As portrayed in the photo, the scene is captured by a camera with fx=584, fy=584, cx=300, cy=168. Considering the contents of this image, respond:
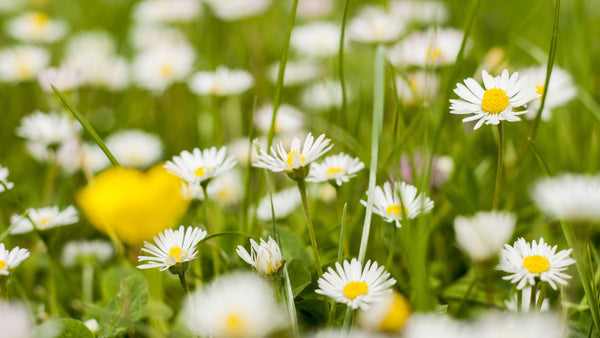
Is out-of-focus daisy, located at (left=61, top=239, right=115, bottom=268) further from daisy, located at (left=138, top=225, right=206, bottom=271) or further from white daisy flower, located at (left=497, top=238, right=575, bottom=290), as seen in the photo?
white daisy flower, located at (left=497, top=238, right=575, bottom=290)

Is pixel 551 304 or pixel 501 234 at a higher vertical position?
pixel 501 234

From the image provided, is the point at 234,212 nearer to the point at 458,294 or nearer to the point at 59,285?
the point at 59,285

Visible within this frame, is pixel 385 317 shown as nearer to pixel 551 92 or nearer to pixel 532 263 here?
pixel 532 263

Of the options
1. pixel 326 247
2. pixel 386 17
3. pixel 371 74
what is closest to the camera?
pixel 326 247

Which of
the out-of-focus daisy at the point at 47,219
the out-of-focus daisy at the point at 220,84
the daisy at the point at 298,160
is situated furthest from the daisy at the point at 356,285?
the out-of-focus daisy at the point at 220,84

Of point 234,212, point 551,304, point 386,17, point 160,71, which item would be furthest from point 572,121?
point 160,71

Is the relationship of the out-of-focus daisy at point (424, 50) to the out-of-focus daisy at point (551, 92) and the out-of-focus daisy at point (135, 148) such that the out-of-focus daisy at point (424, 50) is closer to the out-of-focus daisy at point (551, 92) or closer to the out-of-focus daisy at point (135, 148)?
the out-of-focus daisy at point (551, 92)

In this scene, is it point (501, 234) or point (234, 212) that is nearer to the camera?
point (501, 234)

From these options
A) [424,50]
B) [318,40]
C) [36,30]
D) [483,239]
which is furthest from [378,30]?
[36,30]
